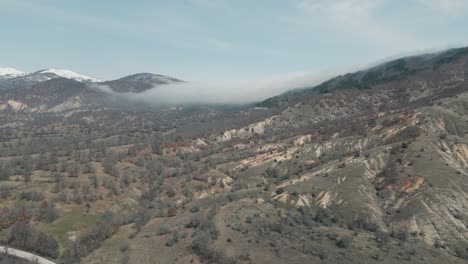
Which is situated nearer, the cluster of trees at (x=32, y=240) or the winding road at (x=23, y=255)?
the winding road at (x=23, y=255)

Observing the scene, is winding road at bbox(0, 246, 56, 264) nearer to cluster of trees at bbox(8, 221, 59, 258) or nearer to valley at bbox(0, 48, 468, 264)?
cluster of trees at bbox(8, 221, 59, 258)

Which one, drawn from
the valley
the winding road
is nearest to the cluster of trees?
the valley

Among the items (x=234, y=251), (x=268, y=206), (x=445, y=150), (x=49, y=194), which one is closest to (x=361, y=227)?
(x=268, y=206)

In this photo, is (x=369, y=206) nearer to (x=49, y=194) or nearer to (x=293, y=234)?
(x=293, y=234)

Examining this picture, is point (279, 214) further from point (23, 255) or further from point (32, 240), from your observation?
point (32, 240)

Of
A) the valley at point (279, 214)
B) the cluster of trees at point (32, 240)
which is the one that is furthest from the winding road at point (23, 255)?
the valley at point (279, 214)

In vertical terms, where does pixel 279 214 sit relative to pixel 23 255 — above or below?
below

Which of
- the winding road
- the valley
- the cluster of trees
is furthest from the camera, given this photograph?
the cluster of trees

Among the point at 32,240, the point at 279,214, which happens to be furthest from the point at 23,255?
the point at 279,214

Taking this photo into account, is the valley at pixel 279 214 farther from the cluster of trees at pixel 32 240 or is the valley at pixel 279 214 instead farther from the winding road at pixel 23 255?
the winding road at pixel 23 255

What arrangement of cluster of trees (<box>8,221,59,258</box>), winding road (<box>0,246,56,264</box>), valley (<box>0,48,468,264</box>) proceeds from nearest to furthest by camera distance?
valley (<box>0,48,468,264</box>)
winding road (<box>0,246,56,264</box>)
cluster of trees (<box>8,221,59,258</box>)

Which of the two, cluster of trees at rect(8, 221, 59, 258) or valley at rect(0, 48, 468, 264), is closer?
valley at rect(0, 48, 468, 264)

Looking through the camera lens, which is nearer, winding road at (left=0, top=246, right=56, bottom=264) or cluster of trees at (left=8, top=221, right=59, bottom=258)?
winding road at (left=0, top=246, right=56, bottom=264)

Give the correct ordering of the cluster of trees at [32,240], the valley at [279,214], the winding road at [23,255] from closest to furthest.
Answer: the valley at [279,214]
the winding road at [23,255]
the cluster of trees at [32,240]
